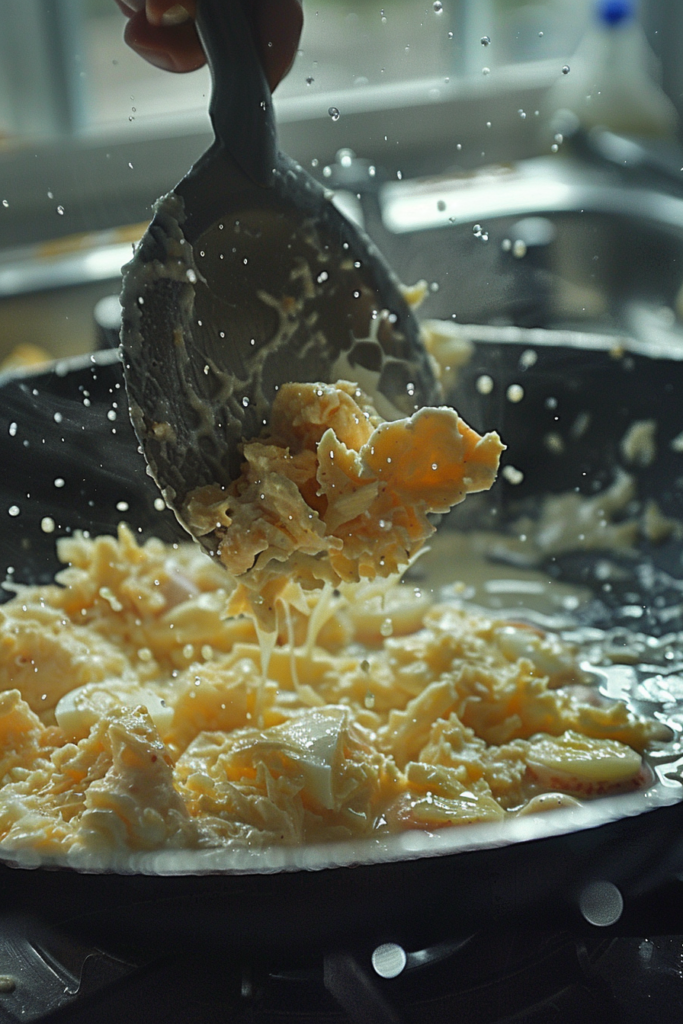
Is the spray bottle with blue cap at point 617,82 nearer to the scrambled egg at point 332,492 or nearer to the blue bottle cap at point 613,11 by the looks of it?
the blue bottle cap at point 613,11

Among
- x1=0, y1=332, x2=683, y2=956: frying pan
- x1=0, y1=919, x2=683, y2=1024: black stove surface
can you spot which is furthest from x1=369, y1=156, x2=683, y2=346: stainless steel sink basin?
x1=0, y1=919, x2=683, y2=1024: black stove surface

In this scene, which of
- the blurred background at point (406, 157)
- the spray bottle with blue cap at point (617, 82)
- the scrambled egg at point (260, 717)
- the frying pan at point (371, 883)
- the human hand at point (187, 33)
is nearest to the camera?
the frying pan at point (371, 883)

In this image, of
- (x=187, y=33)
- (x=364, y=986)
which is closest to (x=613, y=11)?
(x=187, y=33)

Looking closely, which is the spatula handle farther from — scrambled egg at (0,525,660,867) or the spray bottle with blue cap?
the spray bottle with blue cap

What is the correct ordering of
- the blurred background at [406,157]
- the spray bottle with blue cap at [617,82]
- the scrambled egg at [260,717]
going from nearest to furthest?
the scrambled egg at [260,717], the blurred background at [406,157], the spray bottle with blue cap at [617,82]

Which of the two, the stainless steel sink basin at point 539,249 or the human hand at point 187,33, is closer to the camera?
the human hand at point 187,33

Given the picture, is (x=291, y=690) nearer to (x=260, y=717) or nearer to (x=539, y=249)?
(x=260, y=717)

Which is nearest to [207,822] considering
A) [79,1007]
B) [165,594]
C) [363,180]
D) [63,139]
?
[79,1007]

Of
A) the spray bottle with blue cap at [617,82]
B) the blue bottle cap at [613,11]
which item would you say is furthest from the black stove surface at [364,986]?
the blue bottle cap at [613,11]
